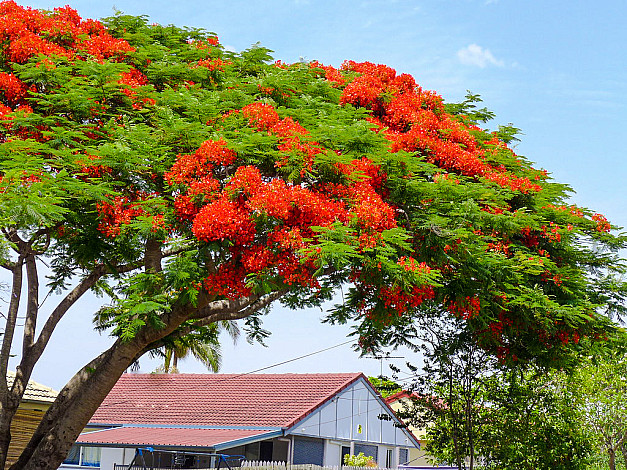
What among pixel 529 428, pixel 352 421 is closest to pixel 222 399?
pixel 352 421

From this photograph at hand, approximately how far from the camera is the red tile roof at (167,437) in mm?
20766

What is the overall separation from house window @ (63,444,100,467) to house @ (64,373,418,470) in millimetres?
34

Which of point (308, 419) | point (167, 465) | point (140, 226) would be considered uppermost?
point (140, 226)

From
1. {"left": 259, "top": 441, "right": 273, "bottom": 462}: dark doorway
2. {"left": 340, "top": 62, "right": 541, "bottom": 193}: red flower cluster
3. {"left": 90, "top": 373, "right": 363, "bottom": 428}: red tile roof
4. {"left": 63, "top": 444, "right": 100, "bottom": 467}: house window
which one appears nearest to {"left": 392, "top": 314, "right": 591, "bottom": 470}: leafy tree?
{"left": 340, "top": 62, "right": 541, "bottom": 193}: red flower cluster

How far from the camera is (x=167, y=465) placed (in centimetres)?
2452

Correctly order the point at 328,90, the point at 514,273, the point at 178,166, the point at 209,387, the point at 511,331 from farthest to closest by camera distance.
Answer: the point at 209,387 → the point at 328,90 → the point at 511,331 → the point at 514,273 → the point at 178,166

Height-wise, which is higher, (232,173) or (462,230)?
(232,173)

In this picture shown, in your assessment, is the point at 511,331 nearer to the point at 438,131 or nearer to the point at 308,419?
the point at 438,131

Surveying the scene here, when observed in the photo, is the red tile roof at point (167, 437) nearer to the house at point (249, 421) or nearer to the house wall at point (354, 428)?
the house at point (249, 421)

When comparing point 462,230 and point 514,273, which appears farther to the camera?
point 514,273

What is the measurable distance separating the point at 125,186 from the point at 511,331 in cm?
616

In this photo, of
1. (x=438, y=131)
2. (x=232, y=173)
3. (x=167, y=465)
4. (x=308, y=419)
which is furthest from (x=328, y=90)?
(x=167, y=465)

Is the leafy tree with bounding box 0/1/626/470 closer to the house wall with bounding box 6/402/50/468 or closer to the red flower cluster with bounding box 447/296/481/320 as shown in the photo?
the red flower cluster with bounding box 447/296/481/320

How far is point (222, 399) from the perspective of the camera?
26.5 meters
